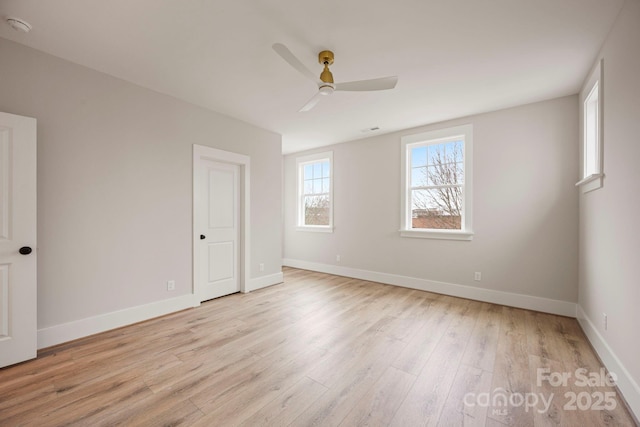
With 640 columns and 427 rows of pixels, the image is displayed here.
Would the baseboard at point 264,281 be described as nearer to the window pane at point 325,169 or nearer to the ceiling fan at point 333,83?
the window pane at point 325,169

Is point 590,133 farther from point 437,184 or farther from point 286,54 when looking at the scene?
point 286,54

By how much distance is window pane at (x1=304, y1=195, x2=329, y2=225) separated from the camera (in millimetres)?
5824

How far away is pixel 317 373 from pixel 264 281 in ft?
8.57

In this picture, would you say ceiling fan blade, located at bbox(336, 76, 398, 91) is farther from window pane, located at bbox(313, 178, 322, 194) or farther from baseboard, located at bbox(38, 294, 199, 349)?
window pane, located at bbox(313, 178, 322, 194)

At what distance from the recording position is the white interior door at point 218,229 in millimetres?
3783

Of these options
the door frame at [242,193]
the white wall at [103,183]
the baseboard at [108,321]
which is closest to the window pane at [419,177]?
the door frame at [242,193]

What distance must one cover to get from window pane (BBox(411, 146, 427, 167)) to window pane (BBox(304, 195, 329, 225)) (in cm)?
196

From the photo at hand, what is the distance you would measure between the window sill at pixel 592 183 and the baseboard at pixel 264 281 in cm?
426

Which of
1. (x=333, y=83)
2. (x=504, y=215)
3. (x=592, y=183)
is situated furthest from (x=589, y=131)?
(x=333, y=83)

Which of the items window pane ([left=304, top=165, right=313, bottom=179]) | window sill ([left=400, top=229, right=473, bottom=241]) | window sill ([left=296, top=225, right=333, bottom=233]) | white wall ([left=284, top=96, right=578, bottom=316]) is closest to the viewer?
white wall ([left=284, top=96, right=578, bottom=316])

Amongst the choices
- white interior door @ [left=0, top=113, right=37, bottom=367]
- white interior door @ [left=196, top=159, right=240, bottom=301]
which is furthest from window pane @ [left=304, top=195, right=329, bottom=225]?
white interior door @ [left=0, top=113, right=37, bottom=367]

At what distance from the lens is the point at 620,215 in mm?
1951

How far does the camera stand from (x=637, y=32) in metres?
1.69

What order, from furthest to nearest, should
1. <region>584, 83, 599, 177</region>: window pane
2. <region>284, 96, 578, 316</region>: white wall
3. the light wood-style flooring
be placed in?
<region>284, 96, 578, 316</region>: white wall → <region>584, 83, 599, 177</region>: window pane → the light wood-style flooring
